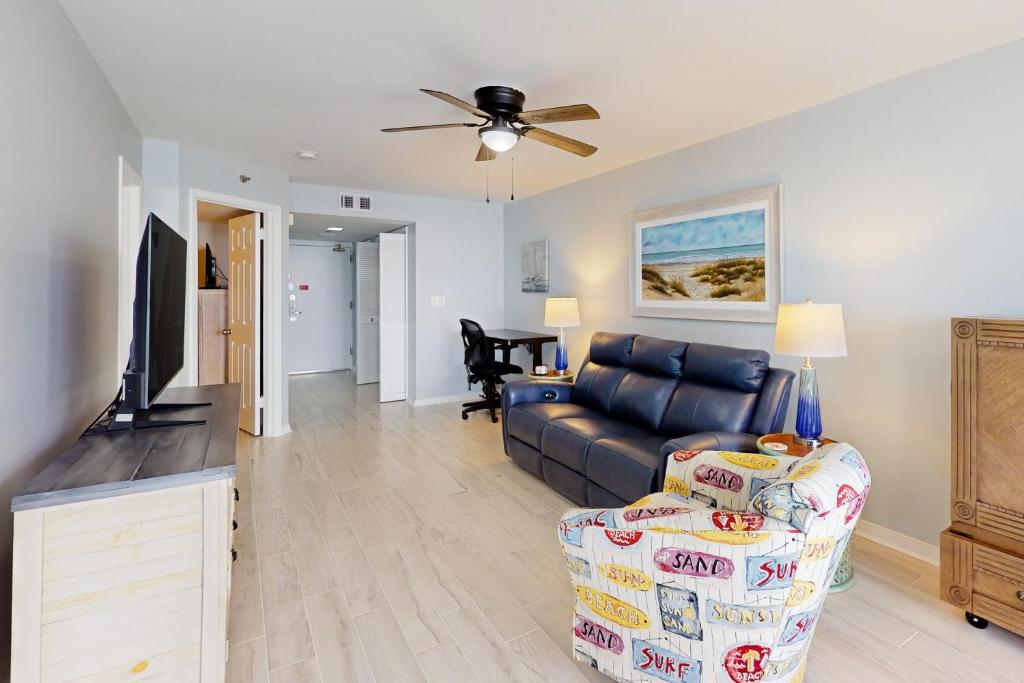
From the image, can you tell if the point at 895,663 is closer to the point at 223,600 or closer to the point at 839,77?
the point at 223,600

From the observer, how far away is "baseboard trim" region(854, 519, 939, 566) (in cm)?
245

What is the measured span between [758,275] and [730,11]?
1713 millimetres

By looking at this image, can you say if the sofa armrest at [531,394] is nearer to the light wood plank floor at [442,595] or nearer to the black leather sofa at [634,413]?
the black leather sofa at [634,413]

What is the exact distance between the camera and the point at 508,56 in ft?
7.52

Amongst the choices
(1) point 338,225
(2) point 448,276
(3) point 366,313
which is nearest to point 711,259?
(2) point 448,276

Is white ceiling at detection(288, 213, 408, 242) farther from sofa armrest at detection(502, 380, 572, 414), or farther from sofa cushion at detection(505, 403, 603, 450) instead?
sofa cushion at detection(505, 403, 603, 450)

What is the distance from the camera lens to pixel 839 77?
2504 mm

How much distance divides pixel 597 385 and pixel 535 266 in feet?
7.21

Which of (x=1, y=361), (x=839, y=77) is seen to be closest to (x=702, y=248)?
(x=839, y=77)

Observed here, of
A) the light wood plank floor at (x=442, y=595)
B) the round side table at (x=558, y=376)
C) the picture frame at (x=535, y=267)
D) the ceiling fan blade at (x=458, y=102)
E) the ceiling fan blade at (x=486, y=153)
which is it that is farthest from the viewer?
the picture frame at (x=535, y=267)

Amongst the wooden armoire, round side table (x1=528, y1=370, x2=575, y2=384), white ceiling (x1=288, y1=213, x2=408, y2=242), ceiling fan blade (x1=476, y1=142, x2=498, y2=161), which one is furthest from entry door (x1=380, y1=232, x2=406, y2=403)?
the wooden armoire

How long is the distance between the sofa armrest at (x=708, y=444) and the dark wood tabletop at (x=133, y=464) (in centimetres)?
185

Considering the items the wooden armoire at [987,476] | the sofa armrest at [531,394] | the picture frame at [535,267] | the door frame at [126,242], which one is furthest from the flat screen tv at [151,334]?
the picture frame at [535,267]

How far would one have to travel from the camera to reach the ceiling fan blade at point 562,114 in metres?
2.26
